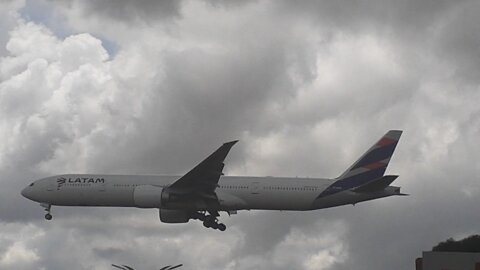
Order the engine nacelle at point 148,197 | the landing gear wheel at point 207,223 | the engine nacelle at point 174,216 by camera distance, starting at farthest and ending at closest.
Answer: the engine nacelle at point 174,216, the landing gear wheel at point 207,223, the engine nacelle at point 148,197

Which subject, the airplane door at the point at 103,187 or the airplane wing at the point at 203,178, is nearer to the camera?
the airplane wing at the point at 203,178

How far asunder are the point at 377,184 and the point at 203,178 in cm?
1435

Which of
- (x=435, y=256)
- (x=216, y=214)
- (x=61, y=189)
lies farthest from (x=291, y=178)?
(x=61, y=189)

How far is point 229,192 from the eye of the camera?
7825cm

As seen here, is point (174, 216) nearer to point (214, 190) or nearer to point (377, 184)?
point (214, 190)

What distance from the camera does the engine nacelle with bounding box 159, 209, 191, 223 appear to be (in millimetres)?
80438

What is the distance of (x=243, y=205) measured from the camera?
256ft

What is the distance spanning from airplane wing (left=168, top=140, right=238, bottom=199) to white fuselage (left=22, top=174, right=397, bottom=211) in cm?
184

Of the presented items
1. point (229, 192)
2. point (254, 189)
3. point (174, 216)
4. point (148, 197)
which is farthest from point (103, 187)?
point (254, 189)

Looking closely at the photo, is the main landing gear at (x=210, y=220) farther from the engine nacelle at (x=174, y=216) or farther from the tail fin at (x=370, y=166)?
the tail fin at (x=370, y=166)

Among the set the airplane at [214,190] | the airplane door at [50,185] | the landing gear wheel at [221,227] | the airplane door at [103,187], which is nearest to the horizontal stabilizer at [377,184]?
the airplane at [214,190]

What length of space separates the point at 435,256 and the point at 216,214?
747 inches

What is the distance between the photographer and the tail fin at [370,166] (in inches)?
3063

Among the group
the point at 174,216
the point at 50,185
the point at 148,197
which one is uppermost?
the point at 50,185
